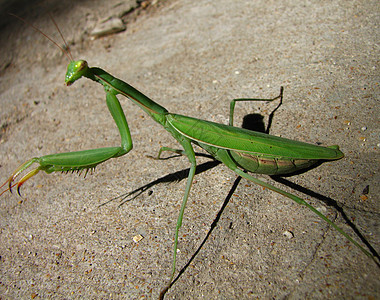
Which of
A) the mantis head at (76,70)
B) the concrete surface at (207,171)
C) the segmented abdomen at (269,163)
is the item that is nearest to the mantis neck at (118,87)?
the mantis head at (76,70)

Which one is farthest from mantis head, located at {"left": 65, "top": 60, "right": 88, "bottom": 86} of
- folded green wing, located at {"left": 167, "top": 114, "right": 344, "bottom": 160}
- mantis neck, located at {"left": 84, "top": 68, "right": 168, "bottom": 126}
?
folded green wing, located at {"left": 167, "top": 114, "right": 344, "bottom": 160}

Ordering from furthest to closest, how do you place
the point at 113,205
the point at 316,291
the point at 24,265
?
1. the point at 113,205
2. the point at 24,265
3. the point at 316,291

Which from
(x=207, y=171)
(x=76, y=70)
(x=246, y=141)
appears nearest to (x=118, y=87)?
(x=76, y=70)

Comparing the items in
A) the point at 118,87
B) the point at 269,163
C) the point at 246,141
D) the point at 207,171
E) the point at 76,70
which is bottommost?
the point at 207,171

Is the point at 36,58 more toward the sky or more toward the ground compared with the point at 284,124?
more toward the sky

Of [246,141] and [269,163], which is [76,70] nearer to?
[246,141]

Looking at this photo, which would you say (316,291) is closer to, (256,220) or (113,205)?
(256,220)

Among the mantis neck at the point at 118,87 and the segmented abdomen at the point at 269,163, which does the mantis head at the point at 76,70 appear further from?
the segmented abdomen at the point at 269,163

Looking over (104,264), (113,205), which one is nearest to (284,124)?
(113,205)

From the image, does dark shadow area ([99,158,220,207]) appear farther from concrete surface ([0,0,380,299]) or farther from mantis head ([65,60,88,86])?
mantis head ([65,60,88,86])
